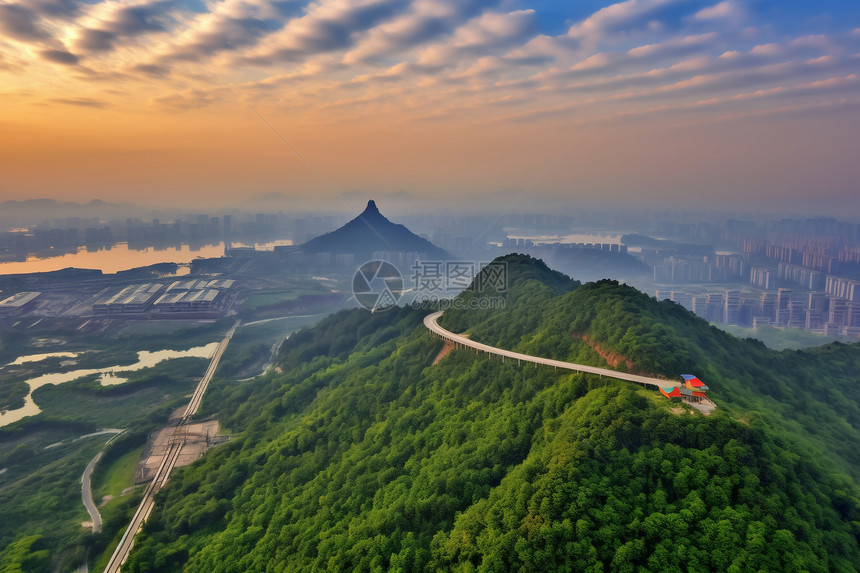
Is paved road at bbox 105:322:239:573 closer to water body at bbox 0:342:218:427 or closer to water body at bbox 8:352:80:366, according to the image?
water body at bbox 0:342:218:427

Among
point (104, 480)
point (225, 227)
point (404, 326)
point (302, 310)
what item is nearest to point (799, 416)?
point (404, 326)

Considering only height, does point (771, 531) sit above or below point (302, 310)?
above

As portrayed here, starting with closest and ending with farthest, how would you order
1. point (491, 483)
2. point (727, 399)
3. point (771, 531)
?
point (771, 531) → point (491, 483) → point (727, 399)

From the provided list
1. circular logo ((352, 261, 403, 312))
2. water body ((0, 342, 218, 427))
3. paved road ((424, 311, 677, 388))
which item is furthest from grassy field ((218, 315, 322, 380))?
paved road ((424, 311, 677, 388))

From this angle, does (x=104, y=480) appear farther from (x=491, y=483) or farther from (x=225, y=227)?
(x=225, y=227)

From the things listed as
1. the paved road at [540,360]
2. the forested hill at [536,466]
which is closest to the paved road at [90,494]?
the forested hill at [536,466]

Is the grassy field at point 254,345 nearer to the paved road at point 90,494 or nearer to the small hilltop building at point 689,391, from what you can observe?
the paved road at point 90,494

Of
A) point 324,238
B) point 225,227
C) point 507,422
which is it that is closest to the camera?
point 507,422
